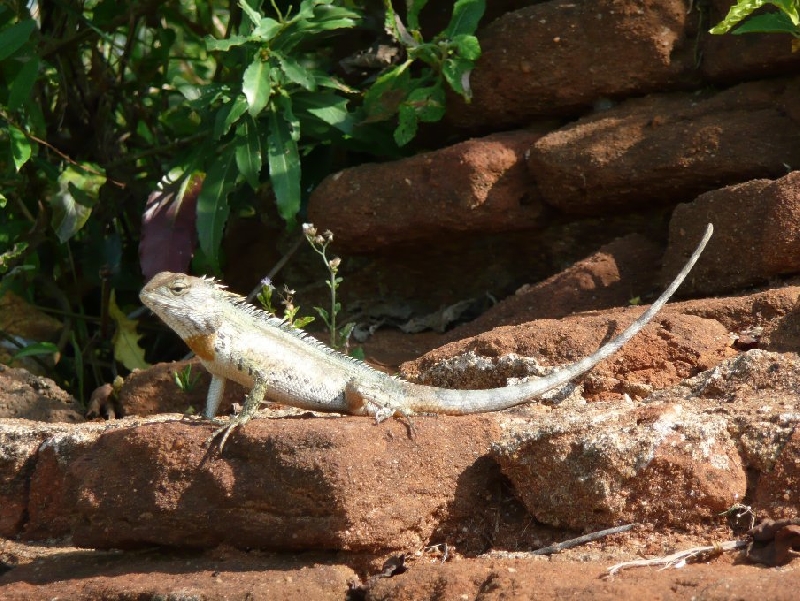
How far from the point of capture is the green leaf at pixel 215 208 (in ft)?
25.2

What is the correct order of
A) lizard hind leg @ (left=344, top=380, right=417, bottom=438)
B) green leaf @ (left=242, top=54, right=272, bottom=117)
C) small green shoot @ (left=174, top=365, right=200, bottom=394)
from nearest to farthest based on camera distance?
lizard hind leg @ (left=344, top=380, right=417, bottom=438), small green shoot @ (left=174, top=365, right=200, bottom=394), green leaf @ (left=242, top=54, right=272, bottom=117)

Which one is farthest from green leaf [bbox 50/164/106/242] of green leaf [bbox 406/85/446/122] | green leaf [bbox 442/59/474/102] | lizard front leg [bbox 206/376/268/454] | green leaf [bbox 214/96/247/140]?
lizard front leg [bbox 206/376/268/454]

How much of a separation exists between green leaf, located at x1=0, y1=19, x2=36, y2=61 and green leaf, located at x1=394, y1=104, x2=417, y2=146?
2606 millimetres

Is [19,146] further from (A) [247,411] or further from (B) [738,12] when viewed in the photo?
(B) [738,12]

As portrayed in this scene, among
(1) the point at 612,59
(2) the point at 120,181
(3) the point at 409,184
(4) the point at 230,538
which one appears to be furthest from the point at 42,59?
(4) the point at 230,538

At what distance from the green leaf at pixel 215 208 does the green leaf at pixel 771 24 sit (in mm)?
3481

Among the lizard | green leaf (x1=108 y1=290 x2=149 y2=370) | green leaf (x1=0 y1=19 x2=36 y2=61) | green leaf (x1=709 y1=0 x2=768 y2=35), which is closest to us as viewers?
the lizard

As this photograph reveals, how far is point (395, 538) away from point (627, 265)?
284 cm

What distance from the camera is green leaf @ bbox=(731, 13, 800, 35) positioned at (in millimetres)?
6395

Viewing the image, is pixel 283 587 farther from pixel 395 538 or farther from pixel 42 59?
pixel 42 59

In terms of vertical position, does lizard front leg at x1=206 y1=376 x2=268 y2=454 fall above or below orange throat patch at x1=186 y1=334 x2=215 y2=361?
below

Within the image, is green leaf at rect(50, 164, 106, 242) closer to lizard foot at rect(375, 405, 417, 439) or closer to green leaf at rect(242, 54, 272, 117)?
green leaf at rect(242, 54, 272, 117)

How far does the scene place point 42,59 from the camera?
340 inches

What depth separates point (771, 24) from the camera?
6402mm
